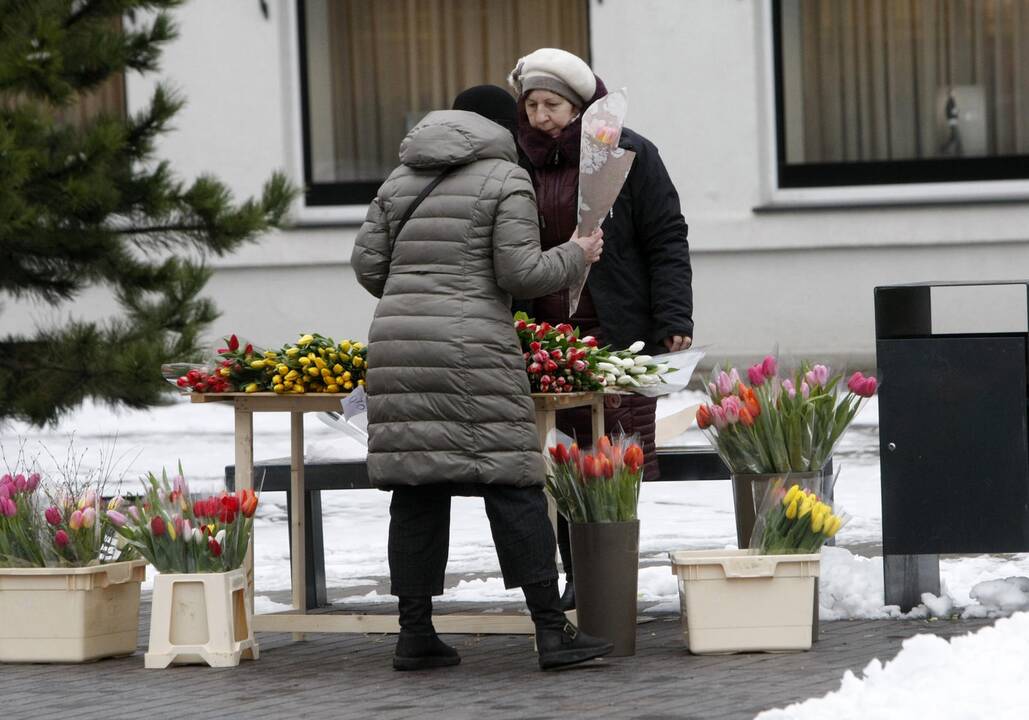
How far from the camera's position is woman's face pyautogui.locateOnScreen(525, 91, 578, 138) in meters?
5.59

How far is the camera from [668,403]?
12.9 m

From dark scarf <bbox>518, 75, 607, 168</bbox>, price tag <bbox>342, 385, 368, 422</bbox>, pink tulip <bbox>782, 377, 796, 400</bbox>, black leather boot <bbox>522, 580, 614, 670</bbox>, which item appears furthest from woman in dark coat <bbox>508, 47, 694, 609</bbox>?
price tag <bbox>342, 385, 368, 422</bbox>

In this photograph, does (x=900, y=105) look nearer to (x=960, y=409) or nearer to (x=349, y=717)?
(x=960, y=409)

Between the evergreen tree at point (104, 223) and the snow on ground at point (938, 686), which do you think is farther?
the evergreen tree at point (104, 223)

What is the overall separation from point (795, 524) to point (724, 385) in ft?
2.17

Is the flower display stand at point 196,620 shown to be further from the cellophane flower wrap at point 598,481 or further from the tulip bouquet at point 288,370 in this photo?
the cellophane flower wrap at point 598,481

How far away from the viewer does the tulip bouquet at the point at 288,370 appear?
216 inches

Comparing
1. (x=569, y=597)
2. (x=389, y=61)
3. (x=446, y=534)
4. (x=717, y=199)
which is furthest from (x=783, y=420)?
(x=389, y=61)

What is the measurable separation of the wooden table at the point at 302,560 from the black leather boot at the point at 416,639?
0.26 m

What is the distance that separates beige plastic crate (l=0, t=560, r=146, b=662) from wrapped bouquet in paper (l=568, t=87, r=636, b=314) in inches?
73.0

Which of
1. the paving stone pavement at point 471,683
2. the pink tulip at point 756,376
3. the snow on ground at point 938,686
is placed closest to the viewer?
the snow on ground at point 938,686

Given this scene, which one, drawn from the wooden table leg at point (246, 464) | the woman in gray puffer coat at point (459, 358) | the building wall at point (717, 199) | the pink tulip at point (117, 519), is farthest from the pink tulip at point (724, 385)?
the building wall at point (717, 199)

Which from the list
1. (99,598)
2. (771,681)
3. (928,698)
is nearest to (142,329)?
(99,598)

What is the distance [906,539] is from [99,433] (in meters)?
8.46
